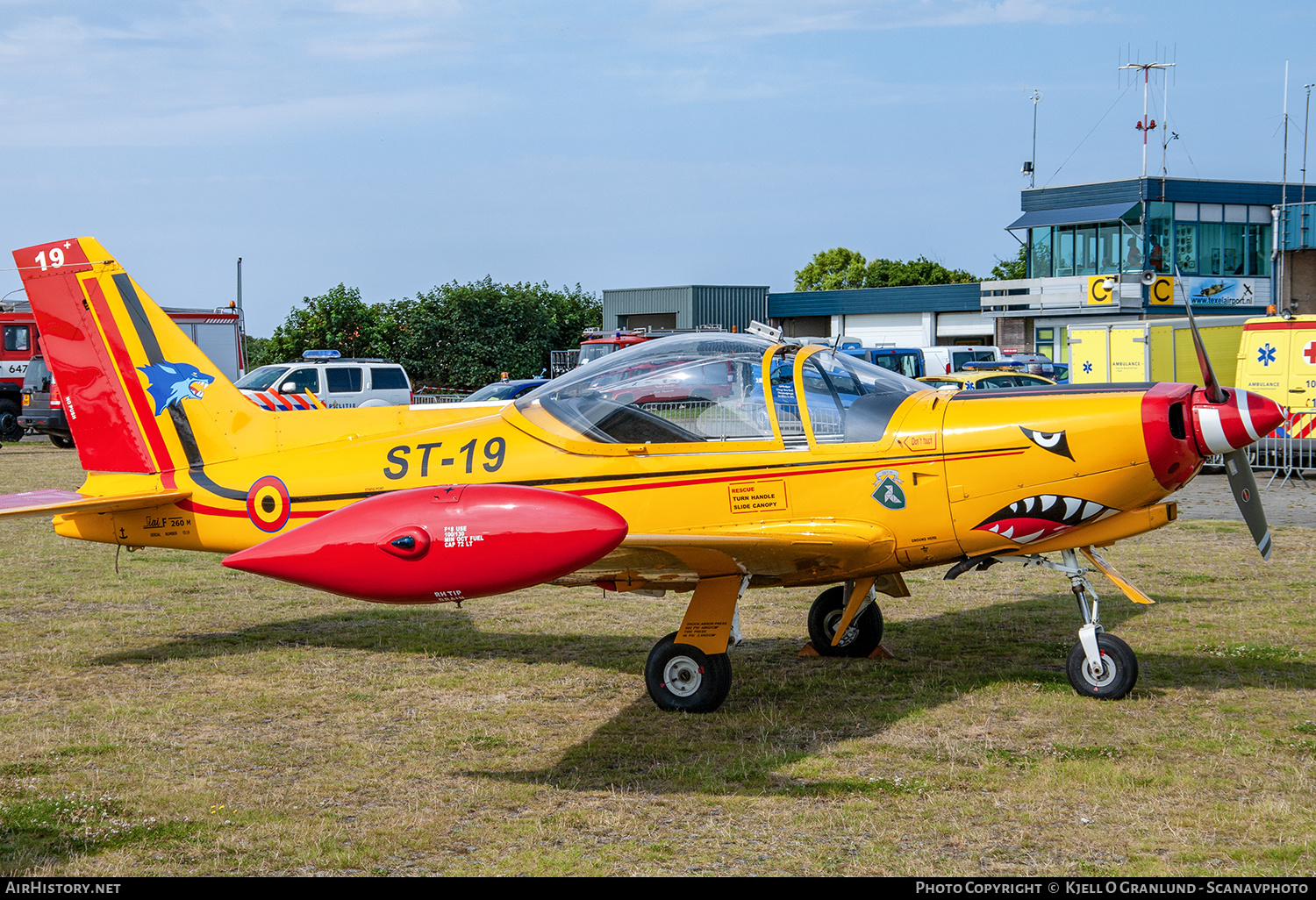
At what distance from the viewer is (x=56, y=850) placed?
475 centimetres

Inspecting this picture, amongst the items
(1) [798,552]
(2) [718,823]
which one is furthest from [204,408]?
(2) [718,823]

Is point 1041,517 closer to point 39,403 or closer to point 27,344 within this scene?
point 39,403

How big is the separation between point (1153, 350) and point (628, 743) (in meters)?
21.0

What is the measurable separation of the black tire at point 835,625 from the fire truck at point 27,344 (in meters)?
24.3

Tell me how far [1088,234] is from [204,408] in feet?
146

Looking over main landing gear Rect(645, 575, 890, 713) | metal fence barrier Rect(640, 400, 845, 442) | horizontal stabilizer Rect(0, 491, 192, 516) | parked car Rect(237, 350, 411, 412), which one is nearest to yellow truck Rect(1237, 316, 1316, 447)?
metal fence barrier Rect(640, 400, 845, 442)

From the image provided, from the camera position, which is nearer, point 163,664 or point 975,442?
point 975,442

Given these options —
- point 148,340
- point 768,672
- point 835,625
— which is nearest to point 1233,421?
point 835,625

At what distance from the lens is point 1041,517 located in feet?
21.3

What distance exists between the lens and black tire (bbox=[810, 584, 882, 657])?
8188 mm

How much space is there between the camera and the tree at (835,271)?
279 ft

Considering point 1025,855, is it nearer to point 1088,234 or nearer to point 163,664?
point 163,664
